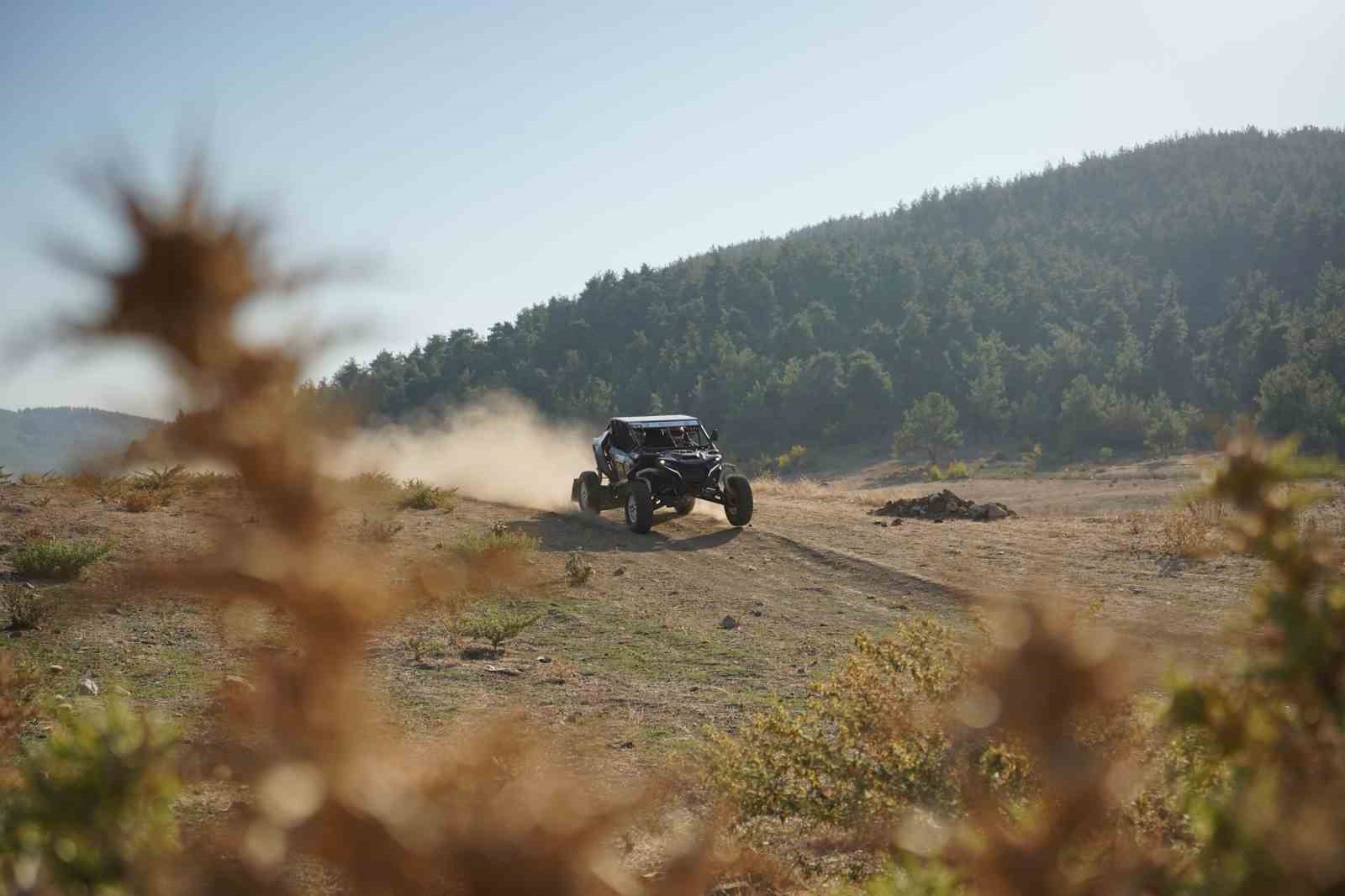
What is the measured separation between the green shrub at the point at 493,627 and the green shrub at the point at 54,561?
185 inches

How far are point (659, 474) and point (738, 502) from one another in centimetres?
154

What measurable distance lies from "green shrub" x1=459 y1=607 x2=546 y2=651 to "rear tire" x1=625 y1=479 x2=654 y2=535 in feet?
23.3

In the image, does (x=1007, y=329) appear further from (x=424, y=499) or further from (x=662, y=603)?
(x=662, y=603)

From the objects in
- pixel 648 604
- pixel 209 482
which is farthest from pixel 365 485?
pixel 648 604

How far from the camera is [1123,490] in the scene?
32625 mm

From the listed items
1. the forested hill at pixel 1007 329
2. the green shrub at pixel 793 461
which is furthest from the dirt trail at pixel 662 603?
Answer: the green shrub at pixel 793 461

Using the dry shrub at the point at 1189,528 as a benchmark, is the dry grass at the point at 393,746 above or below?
above

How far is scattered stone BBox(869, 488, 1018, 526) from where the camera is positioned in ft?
70.0

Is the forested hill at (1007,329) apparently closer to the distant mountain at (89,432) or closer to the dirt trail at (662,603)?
the dirt trail at (662,603)

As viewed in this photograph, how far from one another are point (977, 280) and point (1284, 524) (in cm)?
9004

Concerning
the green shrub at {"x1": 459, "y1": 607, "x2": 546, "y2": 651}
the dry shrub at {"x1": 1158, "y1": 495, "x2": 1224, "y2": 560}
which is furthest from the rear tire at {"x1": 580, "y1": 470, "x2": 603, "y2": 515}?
the dry shrub at {"x1": 1158, "y1": 495, "x2": 1224, "y2": 560}

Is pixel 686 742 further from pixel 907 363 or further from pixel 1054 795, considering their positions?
pixel 907 363

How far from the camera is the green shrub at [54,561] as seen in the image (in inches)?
490

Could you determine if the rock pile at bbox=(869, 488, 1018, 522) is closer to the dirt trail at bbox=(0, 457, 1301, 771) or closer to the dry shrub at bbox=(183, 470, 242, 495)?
the dirt trail at bbox=(0, 457, 1301, 771)
